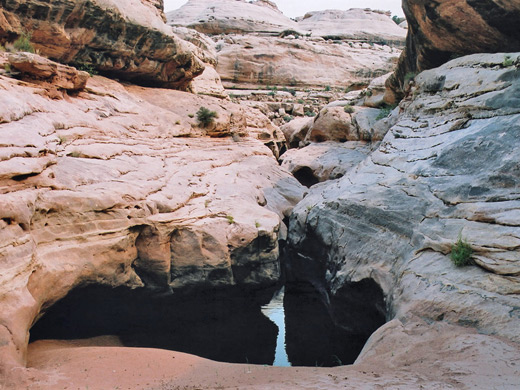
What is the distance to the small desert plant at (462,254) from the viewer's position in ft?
19.5

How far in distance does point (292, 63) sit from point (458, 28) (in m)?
25.1

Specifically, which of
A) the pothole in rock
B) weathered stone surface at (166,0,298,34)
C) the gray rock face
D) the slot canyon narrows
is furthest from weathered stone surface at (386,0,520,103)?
weathered stone surface at (166,0,298,34)

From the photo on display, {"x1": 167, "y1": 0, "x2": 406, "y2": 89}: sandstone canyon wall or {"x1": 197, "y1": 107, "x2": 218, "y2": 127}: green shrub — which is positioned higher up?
{"x1": 167, "y1": 0, "x2": 406, "y2": 89}: sandstone canyon wall

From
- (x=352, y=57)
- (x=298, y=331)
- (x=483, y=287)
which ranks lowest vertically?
(x=298, y=331)

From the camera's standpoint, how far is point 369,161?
10.6 m

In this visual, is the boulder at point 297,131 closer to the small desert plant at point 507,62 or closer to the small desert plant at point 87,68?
the small desert plant at point 87,68

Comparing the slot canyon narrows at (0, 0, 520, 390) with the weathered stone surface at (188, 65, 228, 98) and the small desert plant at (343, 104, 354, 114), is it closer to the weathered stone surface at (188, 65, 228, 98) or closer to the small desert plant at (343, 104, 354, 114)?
the weathered stone surface at (188, 65, 228, 98)

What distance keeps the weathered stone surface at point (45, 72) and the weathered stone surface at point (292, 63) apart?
22297 millimetres

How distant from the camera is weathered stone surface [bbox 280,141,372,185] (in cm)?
1606

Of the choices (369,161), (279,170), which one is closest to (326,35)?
(279,170)

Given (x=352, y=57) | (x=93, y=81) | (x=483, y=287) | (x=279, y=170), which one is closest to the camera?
(x=483, y=287)

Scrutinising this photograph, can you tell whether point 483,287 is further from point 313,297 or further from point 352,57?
point 352,57

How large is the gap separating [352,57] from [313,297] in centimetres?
3198

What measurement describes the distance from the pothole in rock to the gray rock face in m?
1.15
